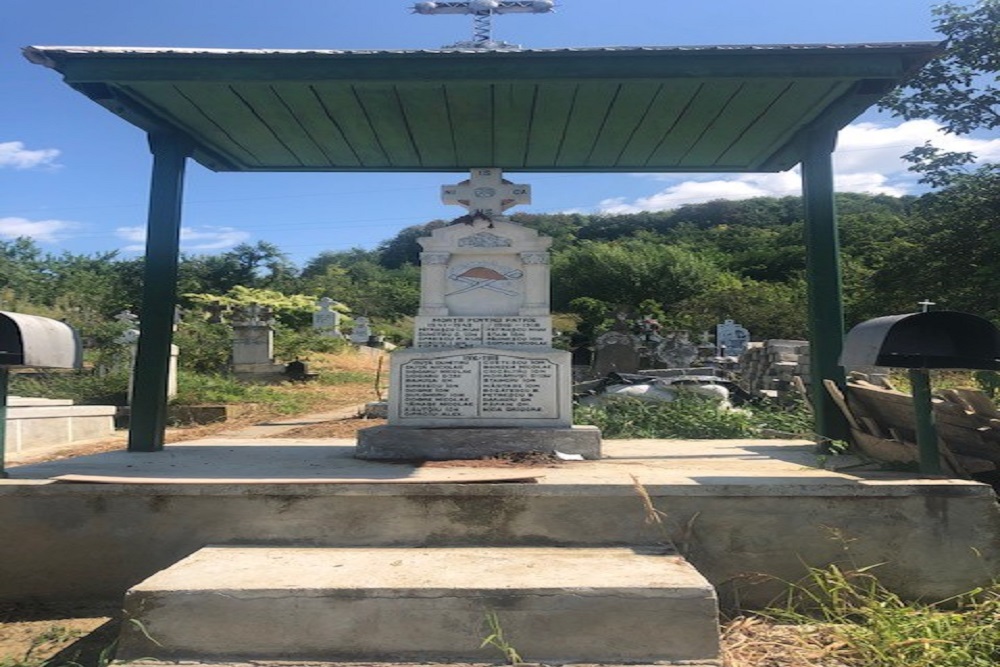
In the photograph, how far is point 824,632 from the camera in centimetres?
311

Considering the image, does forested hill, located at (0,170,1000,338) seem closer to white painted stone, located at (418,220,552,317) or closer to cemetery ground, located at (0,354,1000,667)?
white painted stone, located at (418,220,552,317)

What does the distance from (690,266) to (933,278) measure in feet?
81.1

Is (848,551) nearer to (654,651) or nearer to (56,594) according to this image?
(654,651)

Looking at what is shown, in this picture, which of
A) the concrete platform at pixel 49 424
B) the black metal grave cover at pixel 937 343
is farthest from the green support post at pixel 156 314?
the black metal grave cover at pixel 937 343

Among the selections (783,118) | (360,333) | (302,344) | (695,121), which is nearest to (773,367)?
(783,118)

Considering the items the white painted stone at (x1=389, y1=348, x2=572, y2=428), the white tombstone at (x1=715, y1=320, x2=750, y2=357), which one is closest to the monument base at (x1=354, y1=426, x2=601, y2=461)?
the white painted stone at (x1=389, y1=348, x2=572, y2=428)

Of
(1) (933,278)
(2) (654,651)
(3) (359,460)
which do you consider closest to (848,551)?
(2) (654,651)

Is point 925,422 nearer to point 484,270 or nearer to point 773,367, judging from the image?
point 484,270

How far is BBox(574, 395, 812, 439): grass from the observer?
24.6ft

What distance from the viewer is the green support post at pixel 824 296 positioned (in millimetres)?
5246

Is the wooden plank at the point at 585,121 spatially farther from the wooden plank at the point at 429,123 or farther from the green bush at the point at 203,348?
the green bush at the point at 203,348

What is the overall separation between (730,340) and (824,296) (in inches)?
548

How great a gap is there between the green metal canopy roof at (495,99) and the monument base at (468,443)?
249 cm

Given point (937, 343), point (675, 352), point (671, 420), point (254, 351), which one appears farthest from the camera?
point (254, 351)
